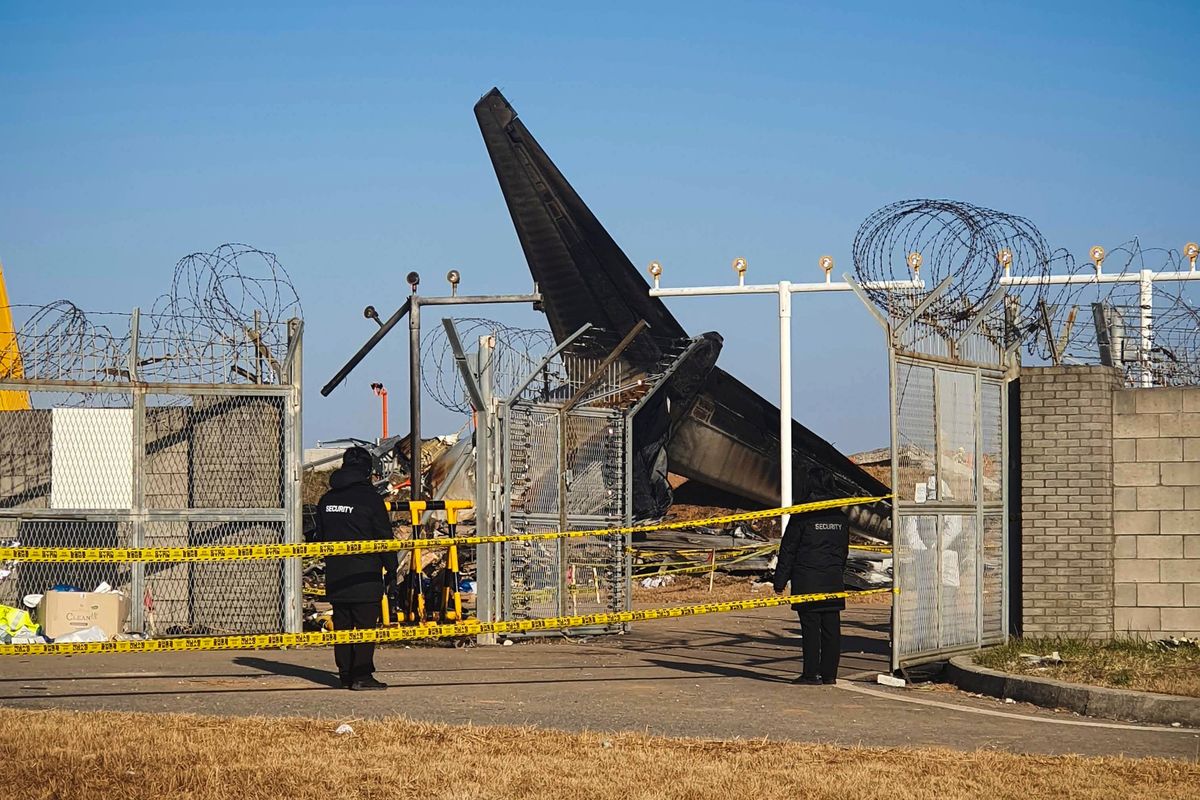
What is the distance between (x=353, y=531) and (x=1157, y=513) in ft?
23.2

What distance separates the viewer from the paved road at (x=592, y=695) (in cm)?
950

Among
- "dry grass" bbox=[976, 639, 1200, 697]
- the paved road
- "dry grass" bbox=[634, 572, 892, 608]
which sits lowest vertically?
A: "dry grass" bbox=[634, 572, 892, 608]

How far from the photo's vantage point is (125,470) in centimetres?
1541

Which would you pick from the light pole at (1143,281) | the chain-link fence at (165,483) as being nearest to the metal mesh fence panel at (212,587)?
the chain-link fence at (165,483)

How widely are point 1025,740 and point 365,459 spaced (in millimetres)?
5100

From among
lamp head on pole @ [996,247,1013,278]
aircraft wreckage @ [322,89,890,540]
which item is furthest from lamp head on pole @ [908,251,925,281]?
aircraft wreckage @ [322,89,890,540]

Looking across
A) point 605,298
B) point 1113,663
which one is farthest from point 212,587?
point 605,298

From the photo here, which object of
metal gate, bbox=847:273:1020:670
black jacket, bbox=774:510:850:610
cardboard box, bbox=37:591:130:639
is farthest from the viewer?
cardboard box, bbox=37:591:130:639

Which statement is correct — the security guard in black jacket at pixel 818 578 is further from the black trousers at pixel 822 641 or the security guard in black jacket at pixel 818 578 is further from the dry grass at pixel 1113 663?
the dry grass at pixel 1113 663

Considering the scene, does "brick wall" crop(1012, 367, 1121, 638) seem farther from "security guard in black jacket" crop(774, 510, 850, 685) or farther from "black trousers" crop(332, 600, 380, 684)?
"black trousers" crop(332, 600, 380, 684)

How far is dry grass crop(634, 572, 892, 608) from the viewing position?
2282cm

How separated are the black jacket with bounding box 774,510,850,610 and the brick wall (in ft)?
7.55

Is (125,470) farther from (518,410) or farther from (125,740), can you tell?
(125,740)

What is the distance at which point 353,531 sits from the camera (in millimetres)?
11383
